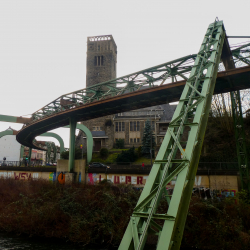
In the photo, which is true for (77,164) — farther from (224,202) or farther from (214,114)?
(214,114)

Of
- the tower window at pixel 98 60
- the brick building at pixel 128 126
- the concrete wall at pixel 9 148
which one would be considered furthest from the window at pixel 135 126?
the concrete wall at pixel 9 148

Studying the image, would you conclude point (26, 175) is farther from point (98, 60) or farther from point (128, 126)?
point (98, 60)

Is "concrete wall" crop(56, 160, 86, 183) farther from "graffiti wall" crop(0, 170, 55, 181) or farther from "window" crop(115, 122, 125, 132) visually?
"window" crop(115, 122, 125, 132)

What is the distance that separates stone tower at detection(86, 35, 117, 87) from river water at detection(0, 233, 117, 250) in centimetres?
5286

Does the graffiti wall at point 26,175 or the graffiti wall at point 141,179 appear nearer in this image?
the graffiti wall at point 141,179

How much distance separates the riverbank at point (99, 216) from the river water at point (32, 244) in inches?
21.6

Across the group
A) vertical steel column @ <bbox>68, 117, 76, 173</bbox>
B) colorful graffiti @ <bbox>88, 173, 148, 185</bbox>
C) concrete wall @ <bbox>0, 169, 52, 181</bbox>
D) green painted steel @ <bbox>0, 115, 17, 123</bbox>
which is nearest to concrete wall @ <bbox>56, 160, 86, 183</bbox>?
vertical steel column @ <bbox>68, 117, 76, 173</bbox>

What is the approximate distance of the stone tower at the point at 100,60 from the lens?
6612cm

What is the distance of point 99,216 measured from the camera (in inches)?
653

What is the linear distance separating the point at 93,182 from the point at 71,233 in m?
7.56

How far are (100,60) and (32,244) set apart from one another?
194ft

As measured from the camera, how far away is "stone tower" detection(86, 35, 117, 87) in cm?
6612

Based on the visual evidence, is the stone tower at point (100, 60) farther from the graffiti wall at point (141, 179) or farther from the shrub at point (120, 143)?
the graffiti wall at point (141, 179)

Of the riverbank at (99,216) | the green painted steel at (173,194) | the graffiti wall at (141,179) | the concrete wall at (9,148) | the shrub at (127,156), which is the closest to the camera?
the green painted steel at (173,194)
